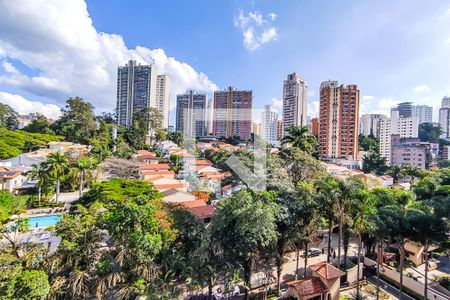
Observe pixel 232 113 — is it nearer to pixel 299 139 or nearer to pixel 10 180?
pixel 299 139

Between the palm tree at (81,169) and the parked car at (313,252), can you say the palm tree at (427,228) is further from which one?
the palm tree at (81,169)

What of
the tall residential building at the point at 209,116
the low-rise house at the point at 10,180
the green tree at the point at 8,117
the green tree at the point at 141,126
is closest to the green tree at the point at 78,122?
the green tree at the point at 141,126

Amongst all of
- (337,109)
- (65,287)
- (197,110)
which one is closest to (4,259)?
(65,287)

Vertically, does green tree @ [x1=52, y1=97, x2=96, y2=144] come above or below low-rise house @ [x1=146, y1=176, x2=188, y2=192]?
above

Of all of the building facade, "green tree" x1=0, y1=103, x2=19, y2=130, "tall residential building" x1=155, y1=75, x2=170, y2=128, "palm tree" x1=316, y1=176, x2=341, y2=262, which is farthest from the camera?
"tall residential building" x1=155, y1=75, x2=170, y2=128

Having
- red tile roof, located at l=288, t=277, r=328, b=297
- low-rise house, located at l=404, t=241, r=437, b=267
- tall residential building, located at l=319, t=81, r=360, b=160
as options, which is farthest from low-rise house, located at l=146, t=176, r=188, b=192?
tall residential building, located at l=319, t=81, r=360, b=160

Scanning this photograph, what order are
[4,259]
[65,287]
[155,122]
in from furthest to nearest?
[155,122] < [65,287] < [4,259]

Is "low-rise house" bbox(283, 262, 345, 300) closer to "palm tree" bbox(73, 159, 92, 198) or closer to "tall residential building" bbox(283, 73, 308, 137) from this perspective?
"palm tree" bbox(73, 159, 92, 198)

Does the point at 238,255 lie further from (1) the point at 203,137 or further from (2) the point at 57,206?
(1) the point at 203,137
